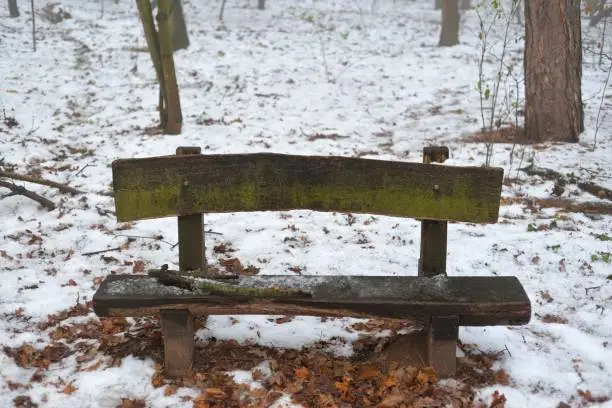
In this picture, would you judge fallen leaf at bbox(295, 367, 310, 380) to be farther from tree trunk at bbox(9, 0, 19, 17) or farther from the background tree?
tree trunk at bbox(9, 0, 19, 17)

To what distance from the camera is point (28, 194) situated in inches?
231

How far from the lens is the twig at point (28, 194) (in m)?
Result: 5.83

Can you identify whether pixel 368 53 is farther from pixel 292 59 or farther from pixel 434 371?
pixel 434 371

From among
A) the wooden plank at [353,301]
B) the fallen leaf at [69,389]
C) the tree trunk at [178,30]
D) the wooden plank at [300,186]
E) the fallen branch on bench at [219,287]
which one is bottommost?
the fallen leaf at [69,389]

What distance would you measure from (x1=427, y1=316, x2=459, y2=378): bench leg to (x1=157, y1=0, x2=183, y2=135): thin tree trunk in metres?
6.68

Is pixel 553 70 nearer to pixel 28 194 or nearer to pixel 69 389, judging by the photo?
pixel 28 194

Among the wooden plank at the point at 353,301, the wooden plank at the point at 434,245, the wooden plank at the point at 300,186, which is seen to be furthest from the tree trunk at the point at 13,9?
the wooden plank at the point at 434,245

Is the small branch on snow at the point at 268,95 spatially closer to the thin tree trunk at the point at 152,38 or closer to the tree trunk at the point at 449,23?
the thin tree trunk at the point at 152,38

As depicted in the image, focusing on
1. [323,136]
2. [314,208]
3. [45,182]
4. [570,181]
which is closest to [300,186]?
[314,208]

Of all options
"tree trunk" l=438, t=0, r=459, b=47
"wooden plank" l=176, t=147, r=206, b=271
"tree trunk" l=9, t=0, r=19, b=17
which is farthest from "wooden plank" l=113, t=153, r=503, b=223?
"tree trunk" l=9, t=0, r=19, b=17

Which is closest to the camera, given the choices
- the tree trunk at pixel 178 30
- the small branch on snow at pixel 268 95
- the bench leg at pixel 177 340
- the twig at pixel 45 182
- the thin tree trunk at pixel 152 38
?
the bench leg at pixel 177 340

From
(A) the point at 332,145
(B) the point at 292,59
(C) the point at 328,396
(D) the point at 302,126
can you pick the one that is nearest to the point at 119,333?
(C) the point at 328,396

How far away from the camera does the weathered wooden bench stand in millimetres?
3160

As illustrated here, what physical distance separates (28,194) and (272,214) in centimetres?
262
